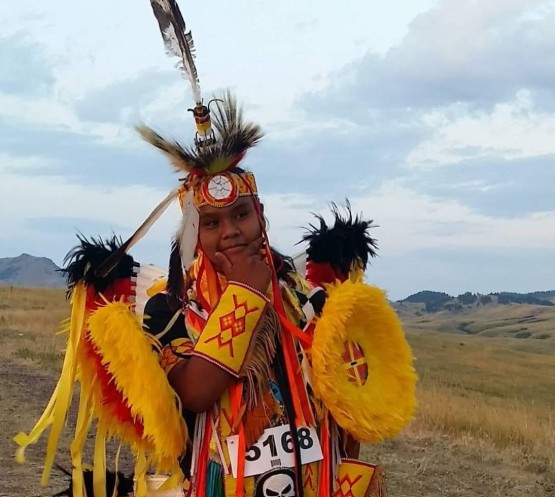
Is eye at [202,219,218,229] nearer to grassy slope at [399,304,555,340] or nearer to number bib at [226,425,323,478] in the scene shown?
number bib at [226,425,323,478]

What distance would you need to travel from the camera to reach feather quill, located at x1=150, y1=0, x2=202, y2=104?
253cm

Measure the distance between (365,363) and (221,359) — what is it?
542 millimetres

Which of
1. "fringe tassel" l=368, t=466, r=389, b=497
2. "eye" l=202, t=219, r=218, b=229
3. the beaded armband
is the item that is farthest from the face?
"fringe tassel" l=368, t=466, r=389, b=497

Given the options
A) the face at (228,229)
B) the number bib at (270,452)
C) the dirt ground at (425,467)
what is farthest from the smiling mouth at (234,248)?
the dirt ground at (425,467)

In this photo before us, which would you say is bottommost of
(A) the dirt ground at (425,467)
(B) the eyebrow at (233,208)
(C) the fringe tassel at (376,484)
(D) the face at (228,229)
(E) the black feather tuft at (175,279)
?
(A) the dirt ground at (425,467)

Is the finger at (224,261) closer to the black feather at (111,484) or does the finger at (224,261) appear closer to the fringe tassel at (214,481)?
the fringe tassel at (214,481)

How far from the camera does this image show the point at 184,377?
2.28m

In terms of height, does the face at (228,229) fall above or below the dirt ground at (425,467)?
A: above

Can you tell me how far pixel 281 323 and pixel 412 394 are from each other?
1.67 feet

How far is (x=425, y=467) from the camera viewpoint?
693 centimetres

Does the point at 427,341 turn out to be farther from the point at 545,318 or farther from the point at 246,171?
the point at 545,318

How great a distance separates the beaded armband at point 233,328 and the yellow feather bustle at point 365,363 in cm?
24

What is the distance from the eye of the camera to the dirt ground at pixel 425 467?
19.7 ft

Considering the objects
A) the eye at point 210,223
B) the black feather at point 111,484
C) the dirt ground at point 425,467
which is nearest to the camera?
the eye at point 210,223
